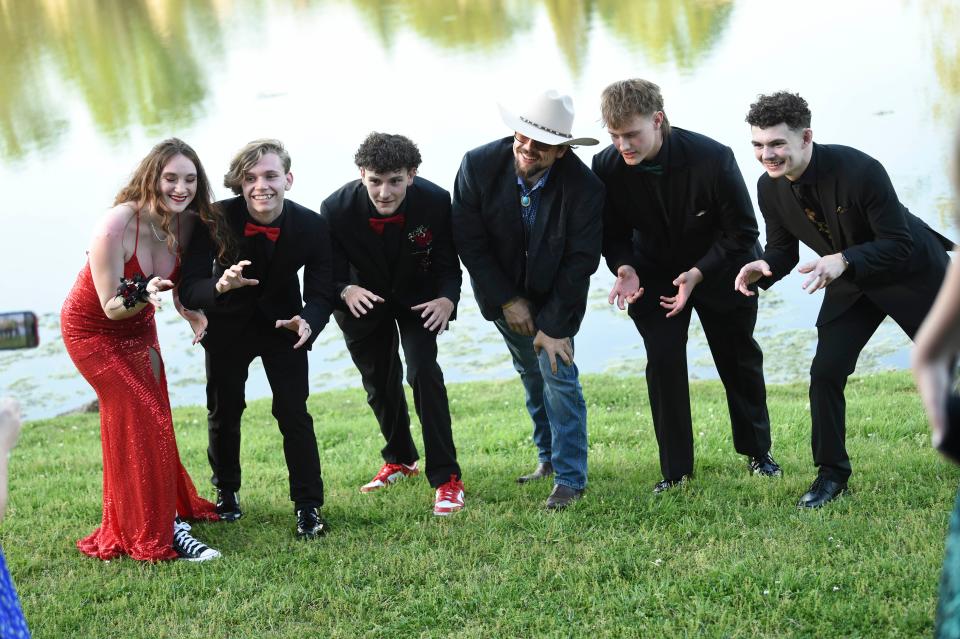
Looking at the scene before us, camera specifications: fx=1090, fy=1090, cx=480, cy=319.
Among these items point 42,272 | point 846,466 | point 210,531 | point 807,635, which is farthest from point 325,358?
point 807,635

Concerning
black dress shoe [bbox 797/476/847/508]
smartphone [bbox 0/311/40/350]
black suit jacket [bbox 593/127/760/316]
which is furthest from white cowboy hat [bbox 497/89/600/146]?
smartphone [bbox 0/311/40/350]

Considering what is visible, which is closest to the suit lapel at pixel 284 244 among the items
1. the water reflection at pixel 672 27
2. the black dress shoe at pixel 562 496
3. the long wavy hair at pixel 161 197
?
the long wavy hair at pixel 161 197

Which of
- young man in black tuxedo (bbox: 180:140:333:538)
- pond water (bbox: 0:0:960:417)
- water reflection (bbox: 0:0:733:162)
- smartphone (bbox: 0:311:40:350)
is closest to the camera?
smartphone (bbox: 0:311:40:350)

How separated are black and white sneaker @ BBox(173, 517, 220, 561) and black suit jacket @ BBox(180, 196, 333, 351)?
1.00m

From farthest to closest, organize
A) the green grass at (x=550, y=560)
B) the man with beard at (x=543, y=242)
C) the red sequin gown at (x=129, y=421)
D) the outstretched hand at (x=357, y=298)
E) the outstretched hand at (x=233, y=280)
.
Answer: the outstretched hand at (x=357, y=298), the man with beard at (x=543, y=242), the red sequin gown at (x=129, y=421), the outstretched hand at (x=233, y=280), the green grass at (x=550, y=560)

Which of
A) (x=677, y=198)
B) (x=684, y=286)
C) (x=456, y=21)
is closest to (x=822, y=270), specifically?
(x=684, y=286)

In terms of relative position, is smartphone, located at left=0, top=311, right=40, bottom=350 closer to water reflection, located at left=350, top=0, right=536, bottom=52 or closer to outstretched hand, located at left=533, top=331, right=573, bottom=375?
outstretched hand, located at left=533, top=331, right=573, bottom=375

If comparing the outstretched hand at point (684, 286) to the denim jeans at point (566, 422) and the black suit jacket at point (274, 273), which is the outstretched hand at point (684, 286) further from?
the black suit jacket at point (274, 273)

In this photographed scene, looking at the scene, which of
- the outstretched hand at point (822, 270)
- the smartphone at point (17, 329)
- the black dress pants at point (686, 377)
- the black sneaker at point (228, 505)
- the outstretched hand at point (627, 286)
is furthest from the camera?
the black sneaker at point (228, 505)

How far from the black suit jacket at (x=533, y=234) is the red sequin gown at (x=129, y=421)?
5.27 ft

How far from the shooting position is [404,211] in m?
6.04

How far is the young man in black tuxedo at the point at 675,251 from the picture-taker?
5762 mm

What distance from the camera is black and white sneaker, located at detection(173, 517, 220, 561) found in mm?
5566

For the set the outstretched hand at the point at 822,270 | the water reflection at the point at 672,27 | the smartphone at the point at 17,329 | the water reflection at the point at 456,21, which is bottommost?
the outstretched hand at the point at 822,270
